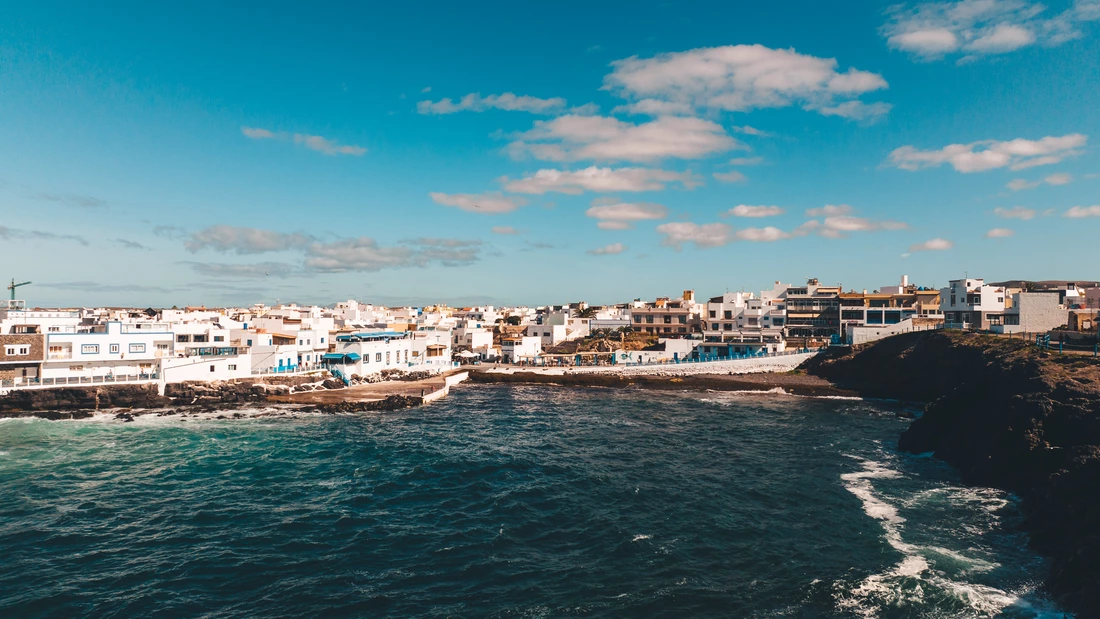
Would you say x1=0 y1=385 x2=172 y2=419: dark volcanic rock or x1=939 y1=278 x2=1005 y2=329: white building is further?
x1=939 y1=278 x2=1005 y2=329: white building

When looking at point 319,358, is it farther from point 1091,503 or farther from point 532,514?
point 1091,503

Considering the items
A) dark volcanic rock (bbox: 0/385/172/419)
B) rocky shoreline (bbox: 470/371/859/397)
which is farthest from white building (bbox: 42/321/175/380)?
rocky shoreline (bbox: 470/371/859/397)

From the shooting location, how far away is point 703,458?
136 feet

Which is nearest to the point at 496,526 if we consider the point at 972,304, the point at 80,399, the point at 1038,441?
the point at 1038,441

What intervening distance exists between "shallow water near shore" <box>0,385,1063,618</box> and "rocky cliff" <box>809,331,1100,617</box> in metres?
1.46

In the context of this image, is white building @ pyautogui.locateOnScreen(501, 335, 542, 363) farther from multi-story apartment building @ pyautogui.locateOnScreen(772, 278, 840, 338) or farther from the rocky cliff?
the rocky cliff

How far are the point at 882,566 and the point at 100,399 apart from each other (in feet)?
224

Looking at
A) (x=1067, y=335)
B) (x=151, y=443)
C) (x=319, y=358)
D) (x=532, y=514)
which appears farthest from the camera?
(x=319, y=358)

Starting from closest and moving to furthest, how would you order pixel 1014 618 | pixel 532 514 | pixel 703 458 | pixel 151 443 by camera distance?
pixel 1014 618 → pixel 532 514 → pixel 703 458 → pixel 151 443

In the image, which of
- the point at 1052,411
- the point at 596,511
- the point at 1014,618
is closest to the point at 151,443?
the point at 596,511

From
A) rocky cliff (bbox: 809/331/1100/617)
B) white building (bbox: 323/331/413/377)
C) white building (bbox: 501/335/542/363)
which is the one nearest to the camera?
rocky cliff (bbox: 809/331/1100/617)

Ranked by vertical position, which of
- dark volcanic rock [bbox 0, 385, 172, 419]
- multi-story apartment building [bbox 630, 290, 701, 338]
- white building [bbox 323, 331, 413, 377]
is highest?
multi-story apartment building [bbox 630, 290, 701, 338]

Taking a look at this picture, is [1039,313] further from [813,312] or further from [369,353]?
[369,353]

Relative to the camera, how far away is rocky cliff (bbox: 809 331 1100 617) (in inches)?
919
